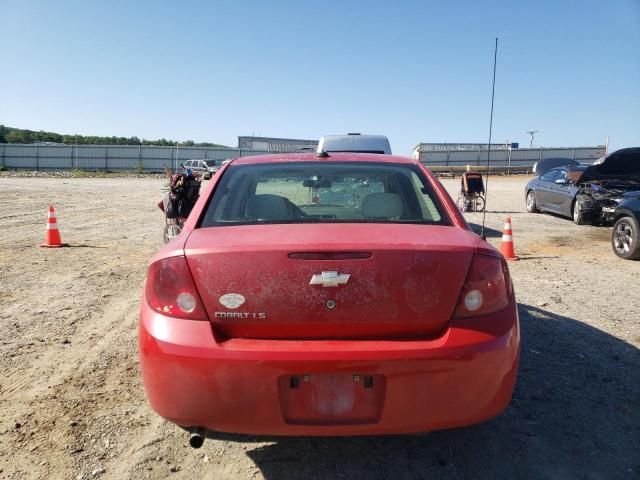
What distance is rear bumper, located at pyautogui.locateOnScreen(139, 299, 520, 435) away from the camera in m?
2.09

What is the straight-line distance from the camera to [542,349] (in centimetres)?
409

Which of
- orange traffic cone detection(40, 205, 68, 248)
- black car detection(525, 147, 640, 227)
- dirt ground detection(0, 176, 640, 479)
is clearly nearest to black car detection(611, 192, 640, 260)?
black car detection(525, 147, 640, 227)

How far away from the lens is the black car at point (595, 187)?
10.8 m

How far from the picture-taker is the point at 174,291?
7.37ft

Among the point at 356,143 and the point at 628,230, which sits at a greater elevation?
the point at 356,143

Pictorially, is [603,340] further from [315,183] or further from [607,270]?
[607,270]

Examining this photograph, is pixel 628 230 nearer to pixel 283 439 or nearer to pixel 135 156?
pixel 283 439

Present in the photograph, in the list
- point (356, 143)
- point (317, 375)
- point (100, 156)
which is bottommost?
point (317, 375)

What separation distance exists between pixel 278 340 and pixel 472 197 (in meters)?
13.6

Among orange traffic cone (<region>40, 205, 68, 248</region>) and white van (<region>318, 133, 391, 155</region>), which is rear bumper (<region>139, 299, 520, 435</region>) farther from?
white van (<region>318, 133, 391, 155</region>)

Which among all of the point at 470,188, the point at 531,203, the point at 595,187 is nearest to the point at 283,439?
the point at 595,187

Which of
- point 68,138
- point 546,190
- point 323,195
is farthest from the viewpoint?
point 68,138

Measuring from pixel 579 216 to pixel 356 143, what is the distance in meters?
5.64

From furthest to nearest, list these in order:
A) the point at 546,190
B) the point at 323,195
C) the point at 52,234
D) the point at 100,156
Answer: the point at 100,156
the point at 546,190
the point at 52,234
the point at 323,195
